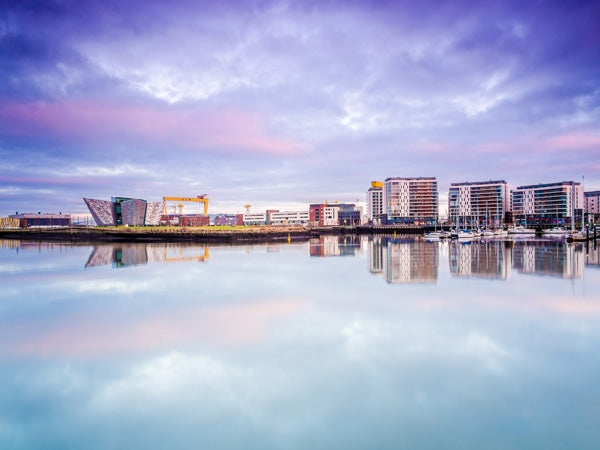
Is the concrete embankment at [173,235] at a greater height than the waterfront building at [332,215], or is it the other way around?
the waterfront building at [332,215]

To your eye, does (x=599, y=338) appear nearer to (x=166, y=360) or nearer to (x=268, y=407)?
(x=268, y=407)

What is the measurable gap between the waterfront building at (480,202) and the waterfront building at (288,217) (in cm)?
6448

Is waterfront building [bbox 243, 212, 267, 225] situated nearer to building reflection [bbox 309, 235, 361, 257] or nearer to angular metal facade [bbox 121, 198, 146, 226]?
angular metal facade [bbox 121, 198, 146, 226]

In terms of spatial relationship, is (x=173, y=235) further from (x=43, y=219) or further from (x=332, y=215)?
(x=43, y=219)

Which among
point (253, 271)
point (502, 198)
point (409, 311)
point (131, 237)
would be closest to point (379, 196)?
point (502, 198)

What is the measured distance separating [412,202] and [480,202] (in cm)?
2738

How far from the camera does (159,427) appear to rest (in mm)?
6738

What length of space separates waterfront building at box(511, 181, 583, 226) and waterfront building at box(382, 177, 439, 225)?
112 ft

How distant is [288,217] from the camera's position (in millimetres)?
183125

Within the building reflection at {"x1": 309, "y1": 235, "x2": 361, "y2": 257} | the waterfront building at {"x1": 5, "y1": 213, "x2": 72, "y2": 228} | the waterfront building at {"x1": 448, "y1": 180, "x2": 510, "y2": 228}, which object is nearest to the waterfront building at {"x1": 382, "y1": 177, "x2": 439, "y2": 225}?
the waterfront building at {"x1": 448, "y1": 180, "x2": 510, "y2": 228}

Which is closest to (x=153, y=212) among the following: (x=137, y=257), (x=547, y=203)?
(x=137, y=257)

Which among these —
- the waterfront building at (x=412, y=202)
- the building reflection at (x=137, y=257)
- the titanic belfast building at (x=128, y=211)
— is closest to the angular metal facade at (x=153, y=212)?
the titanic belfast building at (x=128, y=211)

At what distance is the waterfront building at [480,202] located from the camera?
146625 mm

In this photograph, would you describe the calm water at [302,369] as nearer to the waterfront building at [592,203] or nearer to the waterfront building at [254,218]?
the waterfront building at [254,218]
